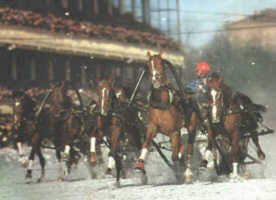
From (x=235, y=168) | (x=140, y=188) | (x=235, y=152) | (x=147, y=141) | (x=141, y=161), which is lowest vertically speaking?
(x=140, y=188)

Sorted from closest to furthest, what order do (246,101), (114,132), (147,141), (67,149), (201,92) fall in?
1. (147,141)
2. (114,132)
3. (246,101)
4. (201,92)
5. (67,149)

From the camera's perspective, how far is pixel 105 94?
15602mm

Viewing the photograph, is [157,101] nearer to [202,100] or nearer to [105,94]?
[105,94]

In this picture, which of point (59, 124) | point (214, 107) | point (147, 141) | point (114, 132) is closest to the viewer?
point (147, 141)

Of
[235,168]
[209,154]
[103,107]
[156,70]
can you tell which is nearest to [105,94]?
[103,107]

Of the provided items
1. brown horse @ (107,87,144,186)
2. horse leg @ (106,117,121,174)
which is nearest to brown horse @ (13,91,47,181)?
brown horse @ (107,87,144,186)

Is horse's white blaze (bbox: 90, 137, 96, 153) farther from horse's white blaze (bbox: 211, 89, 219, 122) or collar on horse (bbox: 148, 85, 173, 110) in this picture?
horse's white blaze (bbox: 211, 89, 219, 122)

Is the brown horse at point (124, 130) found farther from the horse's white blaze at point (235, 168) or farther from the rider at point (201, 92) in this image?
the horse's white blaze at point (235, 168)

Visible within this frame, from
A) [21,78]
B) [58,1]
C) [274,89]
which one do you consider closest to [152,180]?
[21,78]

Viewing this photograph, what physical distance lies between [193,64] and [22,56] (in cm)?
3794

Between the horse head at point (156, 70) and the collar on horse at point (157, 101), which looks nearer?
the horse head at point (156, 70)

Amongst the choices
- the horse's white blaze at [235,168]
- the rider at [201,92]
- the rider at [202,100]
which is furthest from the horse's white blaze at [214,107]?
the horse's white blaze at [235,168]

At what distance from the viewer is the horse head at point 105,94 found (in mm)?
15617

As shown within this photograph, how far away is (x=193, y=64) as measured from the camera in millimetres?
72062
